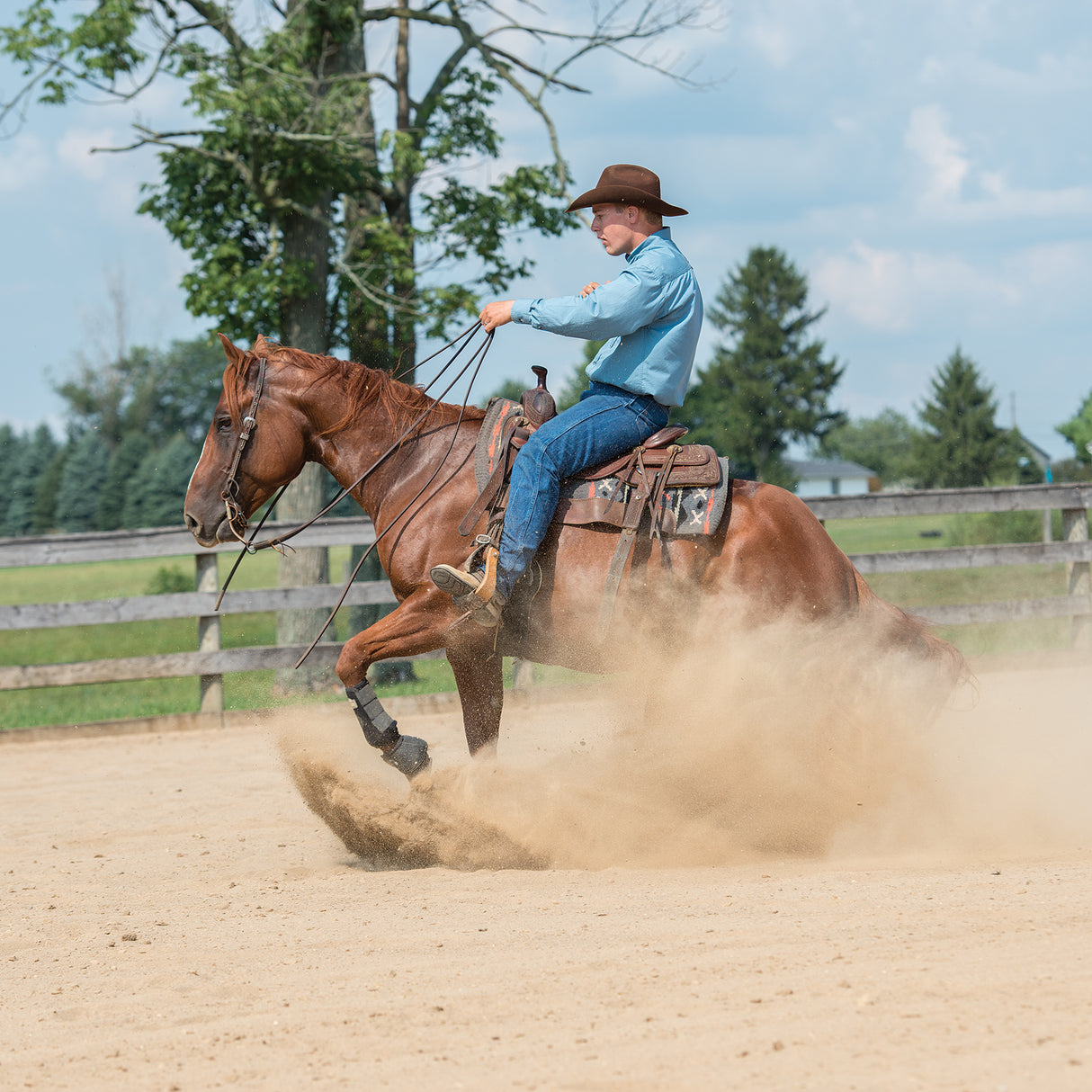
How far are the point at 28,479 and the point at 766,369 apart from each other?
47521 mm

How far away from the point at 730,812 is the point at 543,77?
11.1 m

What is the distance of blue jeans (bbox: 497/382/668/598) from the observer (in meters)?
4.72

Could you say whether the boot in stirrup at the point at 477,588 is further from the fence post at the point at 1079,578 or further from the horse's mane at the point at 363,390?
the fence post at the point at 1079,578

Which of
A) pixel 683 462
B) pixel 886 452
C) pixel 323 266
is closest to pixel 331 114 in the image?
pixel 323 266

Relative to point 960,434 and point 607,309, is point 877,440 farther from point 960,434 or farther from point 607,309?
point 607,309

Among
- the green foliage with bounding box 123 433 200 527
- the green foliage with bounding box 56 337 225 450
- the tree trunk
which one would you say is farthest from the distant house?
the tree trunk

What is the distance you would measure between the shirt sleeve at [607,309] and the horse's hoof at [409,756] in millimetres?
1855

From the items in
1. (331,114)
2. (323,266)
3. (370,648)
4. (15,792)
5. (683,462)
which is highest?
(331,114)

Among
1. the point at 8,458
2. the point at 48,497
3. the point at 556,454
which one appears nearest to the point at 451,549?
the point at 556,454

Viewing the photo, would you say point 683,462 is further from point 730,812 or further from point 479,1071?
point 479,1071

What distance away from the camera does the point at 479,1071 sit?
8.41ft

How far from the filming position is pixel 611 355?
4.92m

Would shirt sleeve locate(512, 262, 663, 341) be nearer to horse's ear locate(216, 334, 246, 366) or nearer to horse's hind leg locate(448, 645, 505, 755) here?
horse's ear locate(216, 334, 246, 366)

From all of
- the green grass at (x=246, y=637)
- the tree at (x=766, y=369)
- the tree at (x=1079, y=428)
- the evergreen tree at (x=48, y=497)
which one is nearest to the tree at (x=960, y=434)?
the tree at (x=766, y=369)
